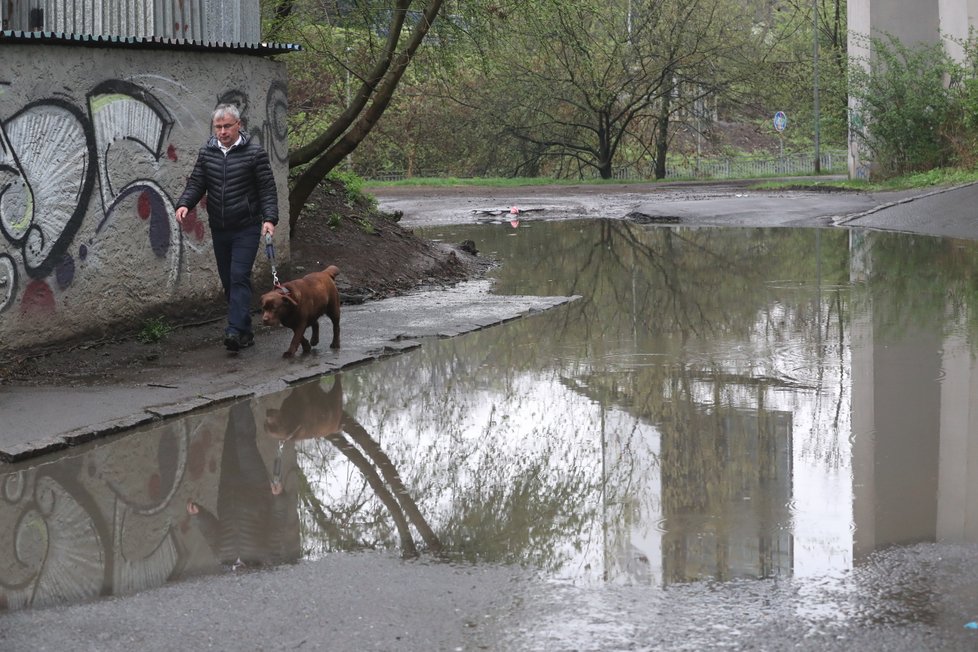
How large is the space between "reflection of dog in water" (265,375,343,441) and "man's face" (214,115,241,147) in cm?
205

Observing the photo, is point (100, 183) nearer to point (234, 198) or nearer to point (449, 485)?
point (234, 198)

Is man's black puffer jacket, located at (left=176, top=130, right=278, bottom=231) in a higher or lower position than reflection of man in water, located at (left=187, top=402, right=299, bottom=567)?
higher

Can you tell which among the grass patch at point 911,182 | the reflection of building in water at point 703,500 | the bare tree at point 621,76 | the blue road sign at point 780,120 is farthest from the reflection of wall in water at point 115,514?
the blue road sign at point 780,120

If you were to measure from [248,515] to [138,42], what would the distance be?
18.4 ft

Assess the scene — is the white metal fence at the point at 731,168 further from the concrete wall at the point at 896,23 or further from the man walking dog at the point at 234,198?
the man walking dog at the point at 234,198

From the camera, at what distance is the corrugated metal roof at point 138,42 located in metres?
9.64

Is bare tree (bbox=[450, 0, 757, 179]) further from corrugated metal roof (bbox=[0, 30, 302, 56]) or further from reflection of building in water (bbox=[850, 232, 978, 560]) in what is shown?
reflection of building in water (bbox=[850, 232, 978, 560])

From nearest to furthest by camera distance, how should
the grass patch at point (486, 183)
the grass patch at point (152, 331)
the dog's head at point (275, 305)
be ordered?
the dog's head at point (275, 305) → the grass patch at point (152, 331) → the grass patch at point (486, 183)

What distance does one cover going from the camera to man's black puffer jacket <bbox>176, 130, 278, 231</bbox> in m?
10.2

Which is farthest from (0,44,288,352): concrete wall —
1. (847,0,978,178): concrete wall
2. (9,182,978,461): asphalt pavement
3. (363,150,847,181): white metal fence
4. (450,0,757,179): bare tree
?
(363,150,847,181): white metal fence

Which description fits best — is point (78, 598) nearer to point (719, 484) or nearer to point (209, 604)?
point (209, 604)

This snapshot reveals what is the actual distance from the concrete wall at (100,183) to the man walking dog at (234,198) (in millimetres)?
775

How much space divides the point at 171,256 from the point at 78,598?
643 cm

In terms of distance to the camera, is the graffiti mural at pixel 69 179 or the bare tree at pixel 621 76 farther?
the bare tree at pixel 621 76
